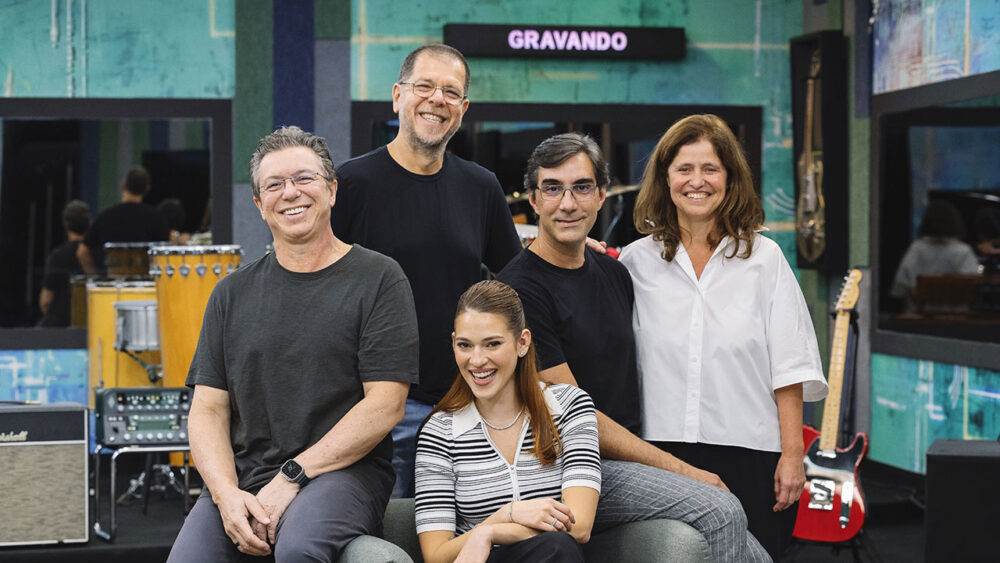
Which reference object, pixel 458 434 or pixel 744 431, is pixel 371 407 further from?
pixel 744 431

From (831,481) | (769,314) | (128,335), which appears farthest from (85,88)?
Result: (769,314)

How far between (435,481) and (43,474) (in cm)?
238

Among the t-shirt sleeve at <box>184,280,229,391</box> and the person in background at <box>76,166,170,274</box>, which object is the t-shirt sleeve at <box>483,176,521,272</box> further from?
the person in background at <box>76,166,170,274</box>

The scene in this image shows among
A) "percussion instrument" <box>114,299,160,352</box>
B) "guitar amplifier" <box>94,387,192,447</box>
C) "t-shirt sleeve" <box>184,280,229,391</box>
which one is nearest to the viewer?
"t-shirt sleeve" <box>184,280,229,391</box>

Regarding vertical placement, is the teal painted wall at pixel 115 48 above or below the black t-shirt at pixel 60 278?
above

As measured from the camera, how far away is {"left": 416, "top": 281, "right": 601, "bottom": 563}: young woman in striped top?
9.07ft

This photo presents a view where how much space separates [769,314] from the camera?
9.36 ft

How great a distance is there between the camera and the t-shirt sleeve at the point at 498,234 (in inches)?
134

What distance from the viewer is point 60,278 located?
7.03 meters

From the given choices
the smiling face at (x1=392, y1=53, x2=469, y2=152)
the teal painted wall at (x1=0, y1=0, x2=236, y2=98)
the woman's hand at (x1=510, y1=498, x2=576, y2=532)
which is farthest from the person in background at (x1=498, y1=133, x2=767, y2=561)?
the teal painted wall at (x1=0, y1=0, x2=236, y2=98)

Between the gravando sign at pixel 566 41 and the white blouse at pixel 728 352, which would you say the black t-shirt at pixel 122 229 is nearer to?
the gravando sign at pixel 566 41

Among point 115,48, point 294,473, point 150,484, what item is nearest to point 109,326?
point 150,484

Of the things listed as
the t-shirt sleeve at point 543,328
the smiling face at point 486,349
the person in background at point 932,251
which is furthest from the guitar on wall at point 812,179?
the smiling face at point 486,349

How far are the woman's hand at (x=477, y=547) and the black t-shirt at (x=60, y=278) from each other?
4.95 metres
